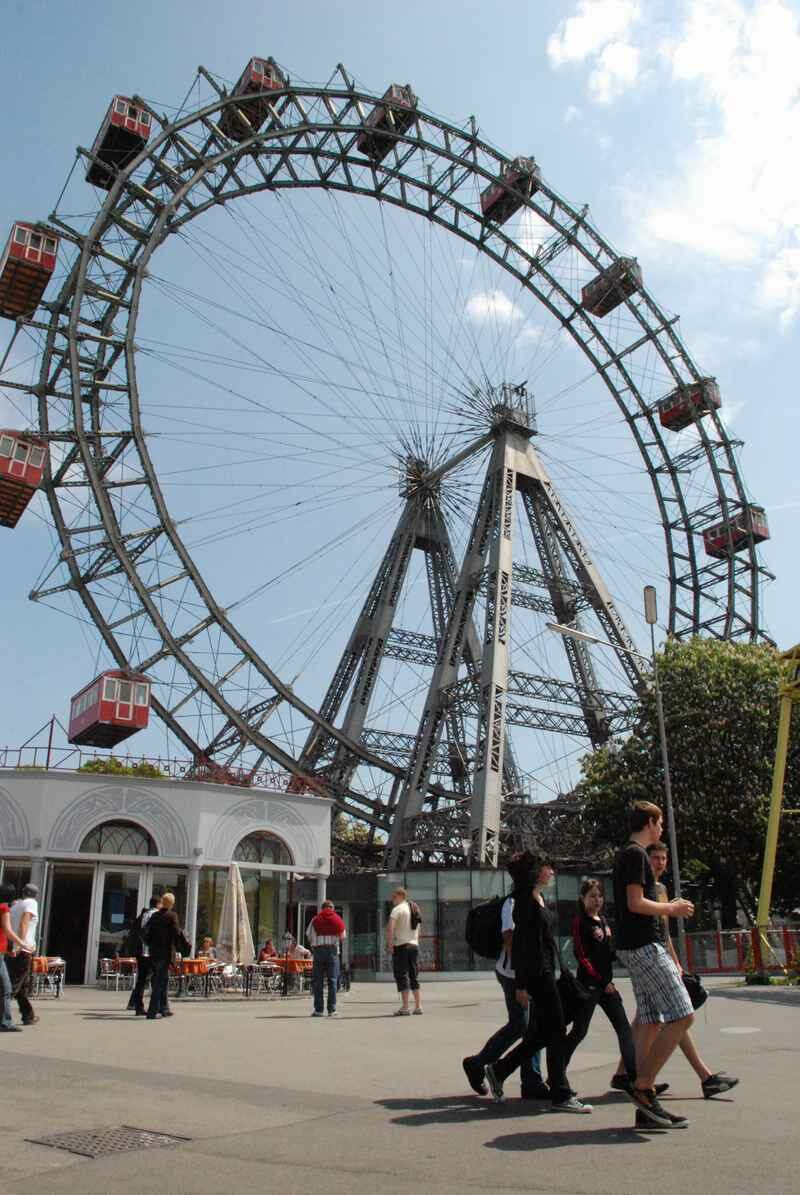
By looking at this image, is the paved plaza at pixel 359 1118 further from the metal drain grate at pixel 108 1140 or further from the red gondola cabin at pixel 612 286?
the red gondola cabin at pixel 612 286

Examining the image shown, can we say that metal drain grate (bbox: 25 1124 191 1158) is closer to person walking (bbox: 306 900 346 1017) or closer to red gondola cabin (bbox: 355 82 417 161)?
person walking (bbox: 306 900 346 1017)

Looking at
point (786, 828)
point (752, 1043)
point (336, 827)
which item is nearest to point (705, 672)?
point (786, 828)

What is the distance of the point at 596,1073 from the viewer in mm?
8977

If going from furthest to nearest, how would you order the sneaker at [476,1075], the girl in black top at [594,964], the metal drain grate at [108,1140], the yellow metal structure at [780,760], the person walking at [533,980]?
1. the yellow metal structure at [780,760]
2. the girl in black top at [594,964]
3. the sneaker at [476,1075]
4. the person walking at [533,980]
5. the metal drain grate at [108,1140]

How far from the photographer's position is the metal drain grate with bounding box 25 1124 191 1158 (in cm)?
580

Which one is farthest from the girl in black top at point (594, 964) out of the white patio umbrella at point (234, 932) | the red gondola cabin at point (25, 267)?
the red gondola cabin at point (25, 267)

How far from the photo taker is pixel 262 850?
2767cm

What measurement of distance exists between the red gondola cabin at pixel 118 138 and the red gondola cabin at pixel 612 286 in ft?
68.4

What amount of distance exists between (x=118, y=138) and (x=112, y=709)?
2075cm

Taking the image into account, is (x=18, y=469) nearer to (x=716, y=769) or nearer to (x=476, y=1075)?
(x=716, y=769)

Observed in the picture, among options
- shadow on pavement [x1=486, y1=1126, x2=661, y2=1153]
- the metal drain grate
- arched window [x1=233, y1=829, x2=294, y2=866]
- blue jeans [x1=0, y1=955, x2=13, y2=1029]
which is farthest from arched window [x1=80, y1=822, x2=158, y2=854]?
shadow on pavement [x1=486, y1=1126, x2=661, y2=1153]

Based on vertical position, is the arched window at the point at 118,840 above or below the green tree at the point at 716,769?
below

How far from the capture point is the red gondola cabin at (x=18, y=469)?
3328cm

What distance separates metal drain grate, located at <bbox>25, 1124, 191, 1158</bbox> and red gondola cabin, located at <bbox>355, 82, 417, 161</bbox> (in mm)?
42417
